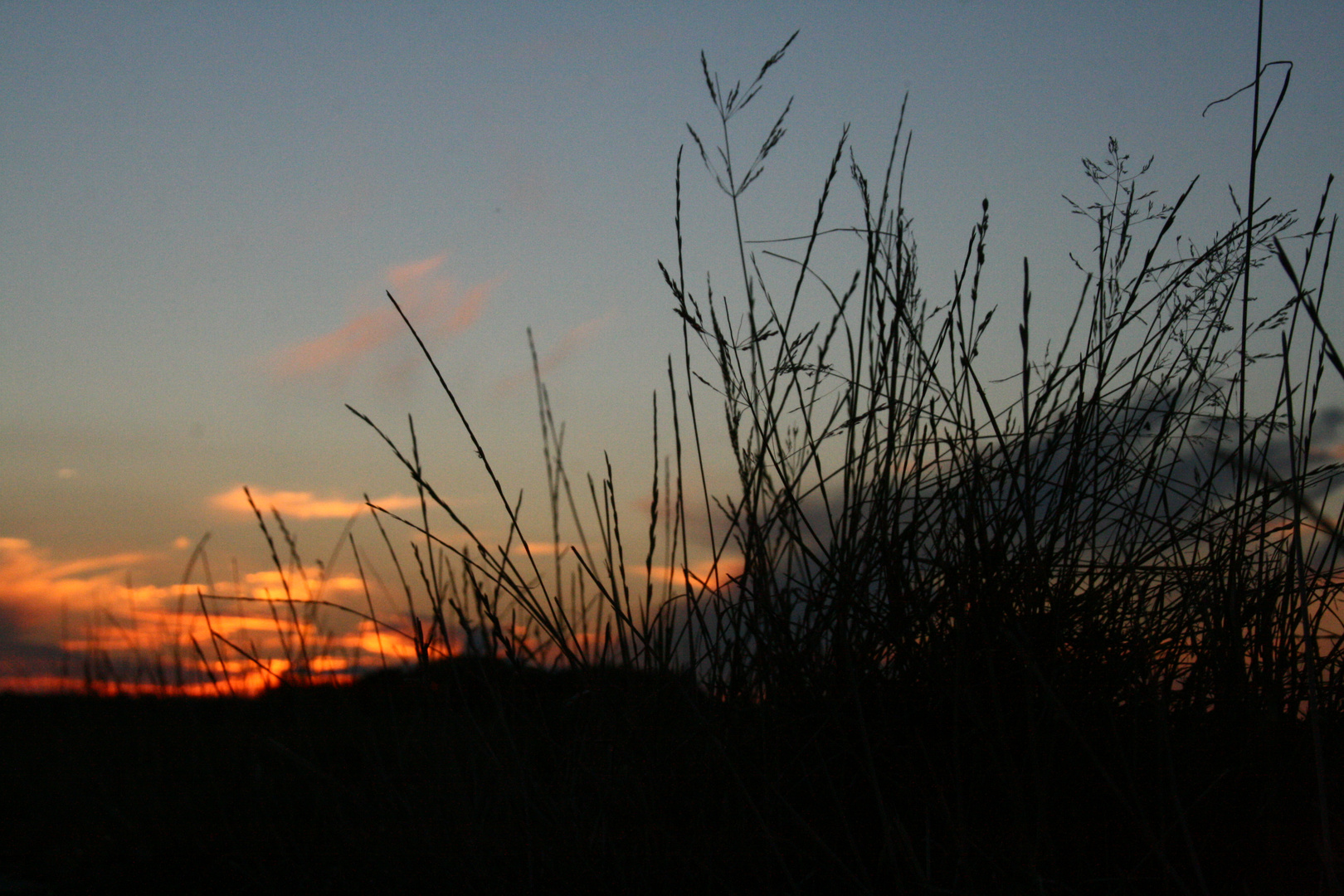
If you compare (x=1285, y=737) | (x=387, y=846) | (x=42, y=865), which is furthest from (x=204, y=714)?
(x=1285, y=737)

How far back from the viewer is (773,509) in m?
1.47

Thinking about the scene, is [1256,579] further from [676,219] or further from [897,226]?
[676,219]

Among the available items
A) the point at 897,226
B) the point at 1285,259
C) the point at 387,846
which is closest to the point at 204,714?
the point at 387,846

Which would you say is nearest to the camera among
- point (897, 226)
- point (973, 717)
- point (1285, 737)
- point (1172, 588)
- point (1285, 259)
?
point (1285, 259)

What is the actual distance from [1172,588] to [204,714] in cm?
408

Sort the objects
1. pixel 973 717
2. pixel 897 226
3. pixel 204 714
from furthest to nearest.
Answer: pixel 204 714
pixel 897 226
pixel 973 717

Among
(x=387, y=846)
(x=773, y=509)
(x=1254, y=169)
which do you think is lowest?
(x=387, y=846)

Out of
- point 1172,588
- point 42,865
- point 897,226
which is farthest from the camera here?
point 42,865

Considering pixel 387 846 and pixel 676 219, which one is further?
pixel 387 846

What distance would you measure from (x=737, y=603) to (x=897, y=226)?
0.64 metres

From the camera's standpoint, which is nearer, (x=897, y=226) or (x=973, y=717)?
(x=973, y=717)

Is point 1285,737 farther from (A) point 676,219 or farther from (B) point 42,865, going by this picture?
(B) point 42,865

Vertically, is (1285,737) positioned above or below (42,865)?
above

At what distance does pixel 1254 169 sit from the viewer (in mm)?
1193
